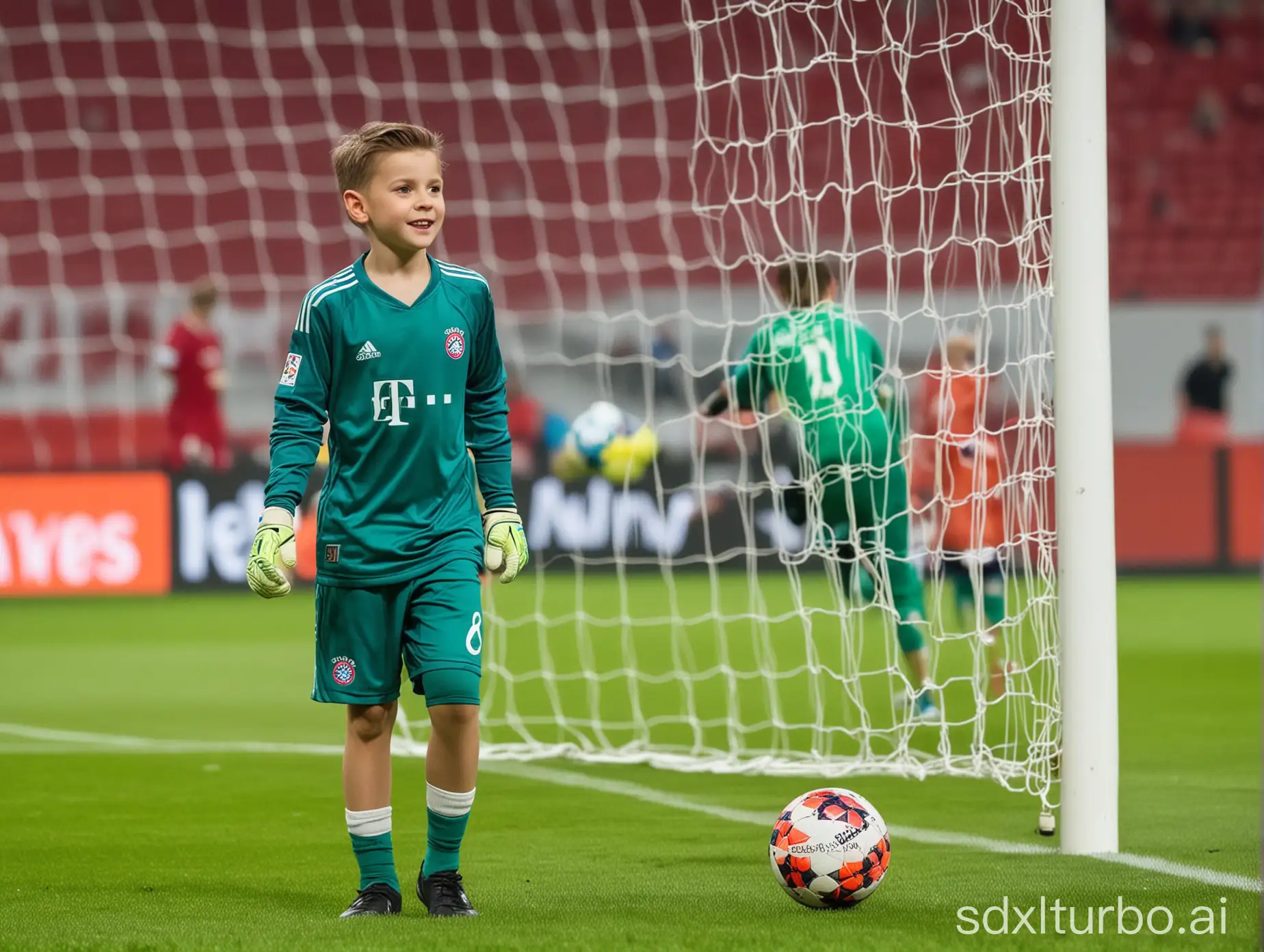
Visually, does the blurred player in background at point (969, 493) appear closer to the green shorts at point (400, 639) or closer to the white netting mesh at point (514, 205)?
the green shorts at point (400, 639)

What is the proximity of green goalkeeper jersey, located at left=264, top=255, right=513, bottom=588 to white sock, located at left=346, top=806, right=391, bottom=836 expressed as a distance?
0.49 m

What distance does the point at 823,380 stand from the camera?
21.6 ft

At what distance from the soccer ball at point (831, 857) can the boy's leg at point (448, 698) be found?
27.0 inches

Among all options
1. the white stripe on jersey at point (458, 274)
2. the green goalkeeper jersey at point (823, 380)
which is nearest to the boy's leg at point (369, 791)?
the white stripe on jersey at point (458, 274)

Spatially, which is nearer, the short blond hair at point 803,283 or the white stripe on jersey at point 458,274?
the white stripe on jersey at point 458,274

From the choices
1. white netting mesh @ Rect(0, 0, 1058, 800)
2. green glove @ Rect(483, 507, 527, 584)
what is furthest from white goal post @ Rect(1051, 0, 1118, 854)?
white netting mesh @ Rect(0, 0, 1058, 800)

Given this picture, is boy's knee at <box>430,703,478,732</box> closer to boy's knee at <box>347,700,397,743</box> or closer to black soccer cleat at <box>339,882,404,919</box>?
boy's knee at <box>347,700,397,743</box>

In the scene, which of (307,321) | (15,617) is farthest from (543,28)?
(307,321)

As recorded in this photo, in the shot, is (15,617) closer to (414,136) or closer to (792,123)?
(792,123)

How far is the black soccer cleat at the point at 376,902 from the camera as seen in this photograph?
3721 mm

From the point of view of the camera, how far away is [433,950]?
3.33m

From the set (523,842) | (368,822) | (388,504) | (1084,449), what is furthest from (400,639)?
(1084,449)

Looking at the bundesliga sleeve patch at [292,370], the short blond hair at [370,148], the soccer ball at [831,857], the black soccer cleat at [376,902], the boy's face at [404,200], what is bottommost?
the black soccer cleat at [376,902]

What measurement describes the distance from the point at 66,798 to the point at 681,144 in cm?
1371
